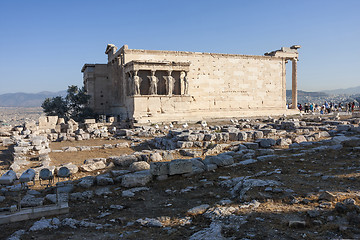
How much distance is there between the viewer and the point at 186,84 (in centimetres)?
2366

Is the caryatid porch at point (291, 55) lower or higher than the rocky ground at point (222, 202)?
higher

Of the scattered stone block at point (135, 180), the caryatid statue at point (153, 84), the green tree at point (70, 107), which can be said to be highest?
the caryatid statue at point (153, 84)

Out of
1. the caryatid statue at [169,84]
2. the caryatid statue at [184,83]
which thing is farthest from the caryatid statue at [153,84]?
the caryatid statue at [184,83]

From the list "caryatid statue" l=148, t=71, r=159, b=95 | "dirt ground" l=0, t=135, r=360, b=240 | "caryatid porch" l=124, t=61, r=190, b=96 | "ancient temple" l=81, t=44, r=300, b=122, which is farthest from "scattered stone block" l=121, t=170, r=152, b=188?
"caryatid statue" l=148, t=71, r=159, b=95

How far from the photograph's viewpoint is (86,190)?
693cm

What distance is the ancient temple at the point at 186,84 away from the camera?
73.8ft

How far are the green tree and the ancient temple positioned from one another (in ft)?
5.40

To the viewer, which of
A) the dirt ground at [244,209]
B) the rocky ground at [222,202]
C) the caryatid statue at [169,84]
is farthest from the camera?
the caryatid statue at [169,84]

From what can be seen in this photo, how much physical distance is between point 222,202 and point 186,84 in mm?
18962

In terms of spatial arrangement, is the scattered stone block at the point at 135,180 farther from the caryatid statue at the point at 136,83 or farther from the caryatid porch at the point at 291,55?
the caryatid porch at the point at 291,55

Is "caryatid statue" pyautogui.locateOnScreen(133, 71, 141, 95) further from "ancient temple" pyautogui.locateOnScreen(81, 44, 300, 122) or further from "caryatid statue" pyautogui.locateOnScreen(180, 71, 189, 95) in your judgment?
"caryatid statue" pyautogui.locateOnScreen(180, 71, 189, 95)

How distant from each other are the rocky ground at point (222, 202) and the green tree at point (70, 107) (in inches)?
701

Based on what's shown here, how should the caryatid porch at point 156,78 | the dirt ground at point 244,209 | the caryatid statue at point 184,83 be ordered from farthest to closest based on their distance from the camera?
the caryatid statue at point 184,83
the caryatid porch at point 156,78
the dirt ground at point 244,209

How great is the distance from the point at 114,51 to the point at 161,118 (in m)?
9.17
